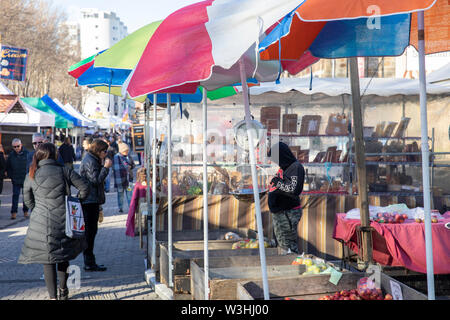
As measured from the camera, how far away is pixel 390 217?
6520 millimetres

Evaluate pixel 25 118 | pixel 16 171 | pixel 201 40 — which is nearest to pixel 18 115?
pixel 25 118

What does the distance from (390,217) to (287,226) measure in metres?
1.38

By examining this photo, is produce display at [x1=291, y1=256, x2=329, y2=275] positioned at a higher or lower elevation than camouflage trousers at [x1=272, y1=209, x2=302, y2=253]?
lower

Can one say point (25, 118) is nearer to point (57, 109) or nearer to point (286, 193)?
point (57, 109)

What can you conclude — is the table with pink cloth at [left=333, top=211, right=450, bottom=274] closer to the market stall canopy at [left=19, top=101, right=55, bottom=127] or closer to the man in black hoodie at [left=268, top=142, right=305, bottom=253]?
the man in black hoodie at [left=268, top=142, right=305, bottom=253]

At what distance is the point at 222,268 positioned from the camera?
483cm

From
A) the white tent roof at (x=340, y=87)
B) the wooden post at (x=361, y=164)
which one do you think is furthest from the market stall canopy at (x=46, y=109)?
the wooden post at (x=361, y=164)

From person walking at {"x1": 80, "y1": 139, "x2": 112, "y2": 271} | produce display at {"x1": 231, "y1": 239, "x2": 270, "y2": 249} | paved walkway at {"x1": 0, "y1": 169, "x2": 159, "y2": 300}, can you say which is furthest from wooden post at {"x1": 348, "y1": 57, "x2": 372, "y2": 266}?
person walking at {"x1": 80, "y1": 139, "x2": 112, "y2": 271}

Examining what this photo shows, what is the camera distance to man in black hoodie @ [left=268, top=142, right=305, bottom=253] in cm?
603

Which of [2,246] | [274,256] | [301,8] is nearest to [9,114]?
[2,246]

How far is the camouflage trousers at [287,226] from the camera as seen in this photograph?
6215 millimetres

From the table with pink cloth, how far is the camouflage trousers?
0.85 meters

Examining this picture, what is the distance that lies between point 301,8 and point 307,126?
7.07 m
